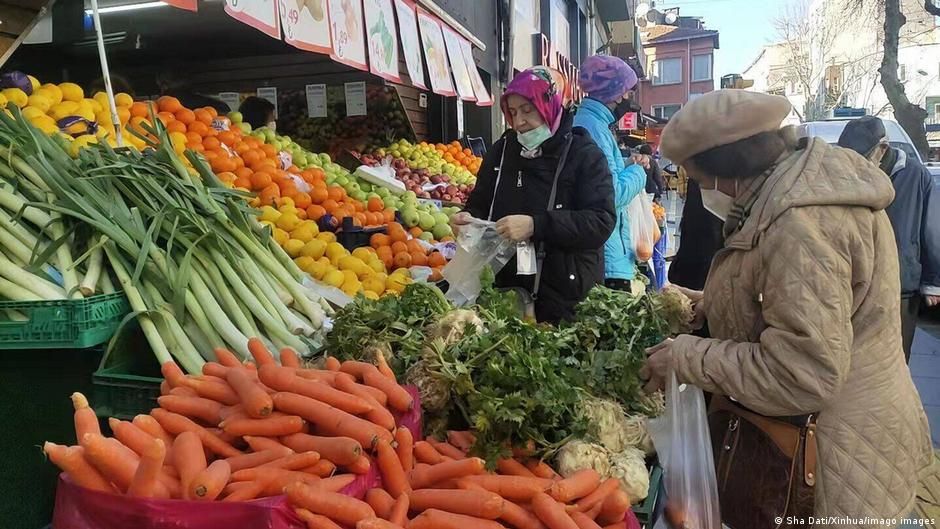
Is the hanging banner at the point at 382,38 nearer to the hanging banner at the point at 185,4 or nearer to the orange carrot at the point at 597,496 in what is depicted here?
the hanging banner at the point at 185,4

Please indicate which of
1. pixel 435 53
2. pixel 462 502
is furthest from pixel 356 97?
pixel 462 502

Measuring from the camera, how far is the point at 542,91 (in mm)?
3340

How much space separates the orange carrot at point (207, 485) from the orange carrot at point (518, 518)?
68 cm

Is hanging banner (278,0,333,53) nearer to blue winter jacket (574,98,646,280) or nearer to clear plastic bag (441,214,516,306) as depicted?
clear plastic bag (441,214,516,306)

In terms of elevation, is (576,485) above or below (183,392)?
below

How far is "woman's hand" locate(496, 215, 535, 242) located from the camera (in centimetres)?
317

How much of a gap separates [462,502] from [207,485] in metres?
0.60

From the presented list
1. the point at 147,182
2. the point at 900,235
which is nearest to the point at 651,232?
the point at 900,235

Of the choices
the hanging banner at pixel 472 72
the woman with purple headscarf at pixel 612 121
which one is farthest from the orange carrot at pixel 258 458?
the hanging banner at pixel 472 72

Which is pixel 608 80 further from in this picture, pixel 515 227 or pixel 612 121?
pixel 515 227

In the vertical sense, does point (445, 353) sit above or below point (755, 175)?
below

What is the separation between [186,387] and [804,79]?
48.9 meters

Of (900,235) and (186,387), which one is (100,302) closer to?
(186,387)

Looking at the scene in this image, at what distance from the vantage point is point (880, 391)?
1.88 metres
